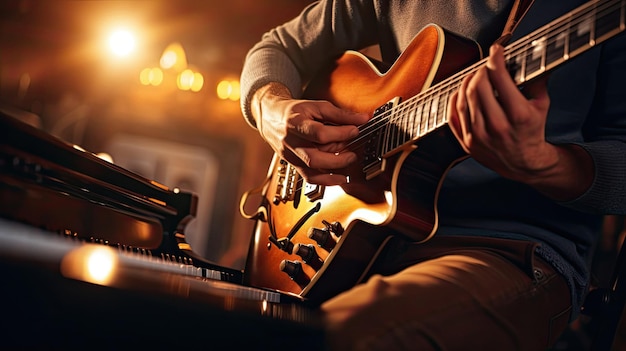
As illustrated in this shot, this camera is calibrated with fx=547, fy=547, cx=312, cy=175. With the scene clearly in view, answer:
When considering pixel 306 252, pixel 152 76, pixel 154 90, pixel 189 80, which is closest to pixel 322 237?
pixel 306 252

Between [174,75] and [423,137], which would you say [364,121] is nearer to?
[423,137]

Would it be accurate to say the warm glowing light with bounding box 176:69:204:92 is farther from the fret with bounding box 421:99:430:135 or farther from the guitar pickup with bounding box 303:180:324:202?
the fret with bounding box 421:99:430:135

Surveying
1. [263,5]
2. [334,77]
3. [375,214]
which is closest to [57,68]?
[263,5]

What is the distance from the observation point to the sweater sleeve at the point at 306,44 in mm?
1626

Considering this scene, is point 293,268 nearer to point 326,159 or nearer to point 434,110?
point 326,159

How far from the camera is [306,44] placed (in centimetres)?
169

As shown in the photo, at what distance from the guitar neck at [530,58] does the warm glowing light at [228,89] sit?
6315 mm

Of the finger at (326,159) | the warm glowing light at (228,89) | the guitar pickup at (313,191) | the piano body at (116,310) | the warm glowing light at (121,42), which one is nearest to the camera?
the piano body at (116,310)

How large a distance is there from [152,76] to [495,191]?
6.50 metres

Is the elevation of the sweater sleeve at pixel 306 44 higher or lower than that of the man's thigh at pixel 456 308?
higher

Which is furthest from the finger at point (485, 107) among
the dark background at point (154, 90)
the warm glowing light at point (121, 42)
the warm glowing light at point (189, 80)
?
the warm glowing light at point (189, 80)

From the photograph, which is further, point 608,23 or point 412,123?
point 412,123

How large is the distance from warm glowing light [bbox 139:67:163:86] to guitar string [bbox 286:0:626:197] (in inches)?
246

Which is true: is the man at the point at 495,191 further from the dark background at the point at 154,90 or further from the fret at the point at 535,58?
the dark background at the point at 154,90
